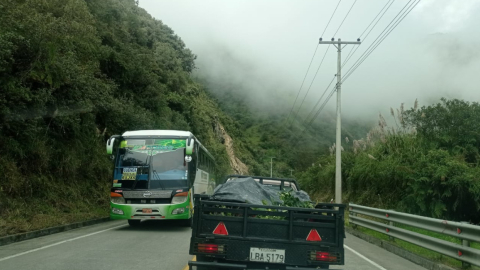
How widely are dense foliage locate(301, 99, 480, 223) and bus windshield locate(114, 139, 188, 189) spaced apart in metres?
10.3

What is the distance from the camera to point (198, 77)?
111688 mm

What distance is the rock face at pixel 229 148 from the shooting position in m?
69.0

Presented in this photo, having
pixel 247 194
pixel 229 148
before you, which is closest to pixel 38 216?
pixel 247 194

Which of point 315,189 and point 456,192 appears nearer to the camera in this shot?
point 456,192

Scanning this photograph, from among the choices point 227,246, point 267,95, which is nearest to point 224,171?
point 227,246

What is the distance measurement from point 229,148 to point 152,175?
60331mm

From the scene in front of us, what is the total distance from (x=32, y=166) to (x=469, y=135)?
1948cm

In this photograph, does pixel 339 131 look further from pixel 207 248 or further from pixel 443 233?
pixel 207 248

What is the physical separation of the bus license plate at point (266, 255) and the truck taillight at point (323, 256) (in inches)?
17.7

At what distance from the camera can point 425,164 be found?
19625 mm

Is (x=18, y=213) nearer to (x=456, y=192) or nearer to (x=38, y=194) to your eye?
(x=38, y=194)

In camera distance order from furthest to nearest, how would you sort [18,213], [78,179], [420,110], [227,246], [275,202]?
[420,110]
[78,179]
[18,213]
[275,202]
[227,246]

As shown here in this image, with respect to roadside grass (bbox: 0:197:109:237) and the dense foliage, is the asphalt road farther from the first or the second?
the dense foliage

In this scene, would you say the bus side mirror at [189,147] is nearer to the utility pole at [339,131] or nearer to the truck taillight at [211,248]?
the truck taillight at [211,248]
